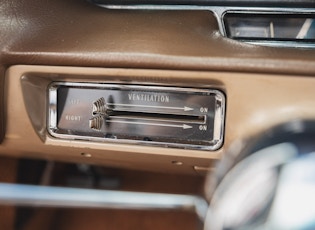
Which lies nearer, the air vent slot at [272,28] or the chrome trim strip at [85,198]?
the air vent slot at [272,28]

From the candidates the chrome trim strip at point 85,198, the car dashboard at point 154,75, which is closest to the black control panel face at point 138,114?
the car dashboard at point 154,75

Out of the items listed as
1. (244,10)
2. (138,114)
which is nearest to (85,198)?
(138,114)

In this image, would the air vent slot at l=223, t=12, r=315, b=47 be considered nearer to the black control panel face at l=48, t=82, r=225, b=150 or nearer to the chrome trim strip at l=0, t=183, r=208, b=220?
the black control panel face at l=48, t=82, r=225, b=150

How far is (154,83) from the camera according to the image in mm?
704

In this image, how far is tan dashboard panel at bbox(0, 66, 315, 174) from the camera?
2.13ft

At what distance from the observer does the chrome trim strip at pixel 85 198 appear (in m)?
1.00

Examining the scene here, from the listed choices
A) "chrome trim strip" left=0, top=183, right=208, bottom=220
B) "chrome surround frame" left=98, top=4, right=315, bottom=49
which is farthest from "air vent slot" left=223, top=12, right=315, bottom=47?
"chrome trim strip" left=0, top=183, right=208, bottom=220

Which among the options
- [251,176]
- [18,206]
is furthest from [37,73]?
[18,206]

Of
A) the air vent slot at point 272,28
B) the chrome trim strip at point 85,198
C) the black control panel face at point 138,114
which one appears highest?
the air vent slot at point 272,28

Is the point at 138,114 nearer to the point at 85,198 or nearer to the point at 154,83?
the point at 154,83

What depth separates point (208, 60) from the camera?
2.17ft

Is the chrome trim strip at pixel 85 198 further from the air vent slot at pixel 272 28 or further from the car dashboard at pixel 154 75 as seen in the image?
the air vent slot at pixel 272 28

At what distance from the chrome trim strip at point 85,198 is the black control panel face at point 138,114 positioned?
269mm

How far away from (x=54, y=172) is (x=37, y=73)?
0.49m
